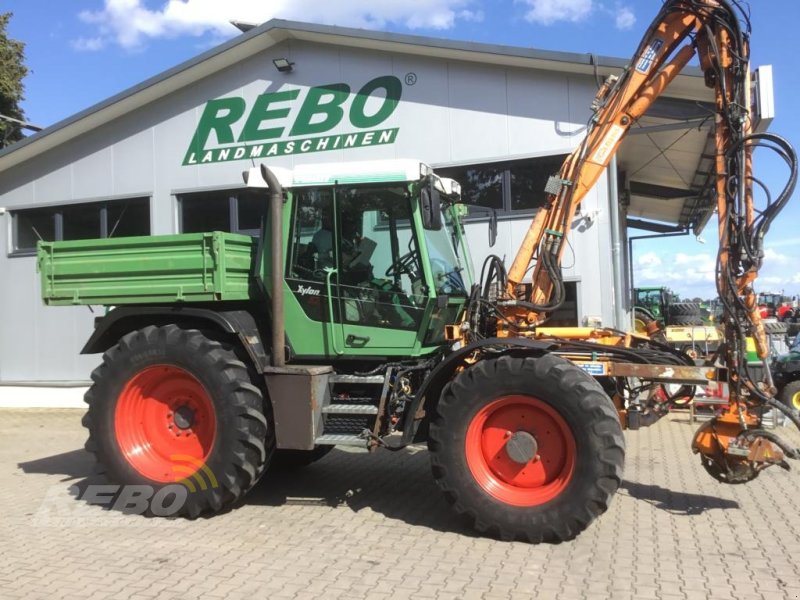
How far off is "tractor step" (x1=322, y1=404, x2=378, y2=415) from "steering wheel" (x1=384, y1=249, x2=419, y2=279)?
1.07 meters

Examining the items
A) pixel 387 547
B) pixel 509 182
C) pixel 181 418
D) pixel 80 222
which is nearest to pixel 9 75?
pixel 80 222

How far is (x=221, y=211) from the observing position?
11.9 m

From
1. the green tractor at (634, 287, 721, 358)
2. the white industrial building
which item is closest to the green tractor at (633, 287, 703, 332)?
the green tractor at (634, 287, 721, 358)

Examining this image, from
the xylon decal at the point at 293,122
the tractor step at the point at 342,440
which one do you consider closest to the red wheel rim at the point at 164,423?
the tractor step at the point at 342,440

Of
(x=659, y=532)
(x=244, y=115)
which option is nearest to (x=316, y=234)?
(x=659, y=532)

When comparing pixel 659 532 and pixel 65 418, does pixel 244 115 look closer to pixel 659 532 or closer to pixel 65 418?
pixel 65 418

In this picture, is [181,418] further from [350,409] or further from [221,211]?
[221,211]

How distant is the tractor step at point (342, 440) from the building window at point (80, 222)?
852 centimetres

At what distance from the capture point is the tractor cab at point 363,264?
5348 millimetres

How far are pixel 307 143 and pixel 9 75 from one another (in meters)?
14.6

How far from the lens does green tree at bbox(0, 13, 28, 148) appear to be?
2048cm

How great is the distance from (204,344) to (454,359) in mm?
1980

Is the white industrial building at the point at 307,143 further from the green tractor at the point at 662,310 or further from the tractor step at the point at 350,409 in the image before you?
the tractor step at the point at 350,409

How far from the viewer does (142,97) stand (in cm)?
1192
